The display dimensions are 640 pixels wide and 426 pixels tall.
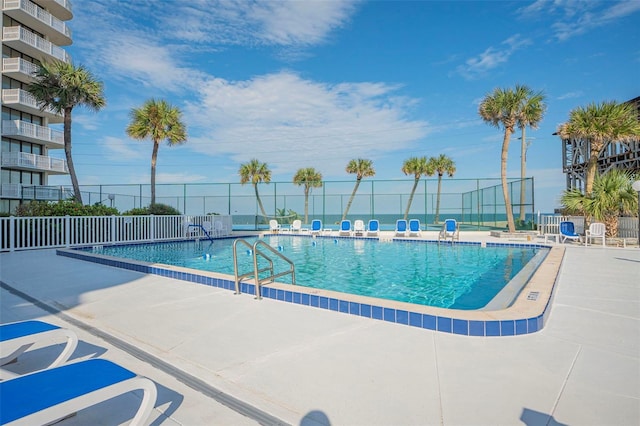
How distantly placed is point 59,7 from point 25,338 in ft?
97.3

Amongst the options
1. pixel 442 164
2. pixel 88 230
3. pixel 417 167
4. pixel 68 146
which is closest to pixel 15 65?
pixel 68 146

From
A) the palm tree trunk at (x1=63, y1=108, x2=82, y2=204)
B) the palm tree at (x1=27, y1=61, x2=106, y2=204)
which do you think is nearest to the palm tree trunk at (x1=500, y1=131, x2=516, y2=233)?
the palm tree at (x1=27, y1=61, x2=106, y2=204)

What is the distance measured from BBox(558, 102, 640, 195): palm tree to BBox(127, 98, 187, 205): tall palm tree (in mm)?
15324

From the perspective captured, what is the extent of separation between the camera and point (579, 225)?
11922 mm

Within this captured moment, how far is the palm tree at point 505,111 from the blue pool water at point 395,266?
4.66m

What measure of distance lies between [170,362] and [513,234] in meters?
13.2

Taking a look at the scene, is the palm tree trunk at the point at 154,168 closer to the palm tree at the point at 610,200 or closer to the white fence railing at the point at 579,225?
the white fence railing at the point at 579,225

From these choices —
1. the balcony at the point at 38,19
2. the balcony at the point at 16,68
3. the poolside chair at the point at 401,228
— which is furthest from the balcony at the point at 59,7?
the poolside chair at the point at 401,228

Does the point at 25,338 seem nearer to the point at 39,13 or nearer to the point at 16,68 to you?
the point at 16,68

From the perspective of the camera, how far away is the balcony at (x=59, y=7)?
22.6 meters

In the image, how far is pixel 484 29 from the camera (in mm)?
13156

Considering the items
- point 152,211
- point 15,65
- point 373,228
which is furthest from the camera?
point 15,65

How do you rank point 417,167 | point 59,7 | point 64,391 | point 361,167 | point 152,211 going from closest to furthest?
point 64,391
point 152,211
point 59,7
point 361,167
point 417,167

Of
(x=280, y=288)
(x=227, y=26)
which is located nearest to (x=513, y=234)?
(x=280, y=288)
